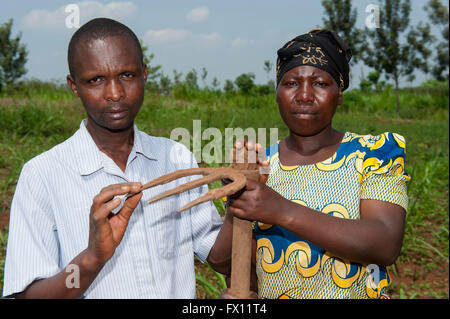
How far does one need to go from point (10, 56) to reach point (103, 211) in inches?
866

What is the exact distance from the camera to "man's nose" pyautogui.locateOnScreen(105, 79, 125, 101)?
47.3 inches

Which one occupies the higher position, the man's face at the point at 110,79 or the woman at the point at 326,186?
the man's face at the point at 110,79

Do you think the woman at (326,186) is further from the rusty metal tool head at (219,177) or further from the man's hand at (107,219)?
the man's hand at (107,219)

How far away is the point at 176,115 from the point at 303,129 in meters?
5.24

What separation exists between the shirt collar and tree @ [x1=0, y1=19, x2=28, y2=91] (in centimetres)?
1871

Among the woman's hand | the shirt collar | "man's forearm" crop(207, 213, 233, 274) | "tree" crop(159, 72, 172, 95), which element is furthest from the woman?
"tree" crop(159, 72, 172, 95)

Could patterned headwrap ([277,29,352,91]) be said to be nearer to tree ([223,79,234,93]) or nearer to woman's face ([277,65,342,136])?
woman's face ([277,65,342,136])

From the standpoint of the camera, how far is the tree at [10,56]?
1836 cm

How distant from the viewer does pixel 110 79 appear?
3.96ft

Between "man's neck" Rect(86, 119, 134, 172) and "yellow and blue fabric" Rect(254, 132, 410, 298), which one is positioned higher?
"man's neck" Rect(86, 119, 134, 172)

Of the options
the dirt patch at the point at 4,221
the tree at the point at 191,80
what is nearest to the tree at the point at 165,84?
the tree at the point at 191,80

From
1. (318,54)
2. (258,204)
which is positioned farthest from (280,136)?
(258,204)

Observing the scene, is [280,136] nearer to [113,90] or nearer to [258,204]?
[113,90]
